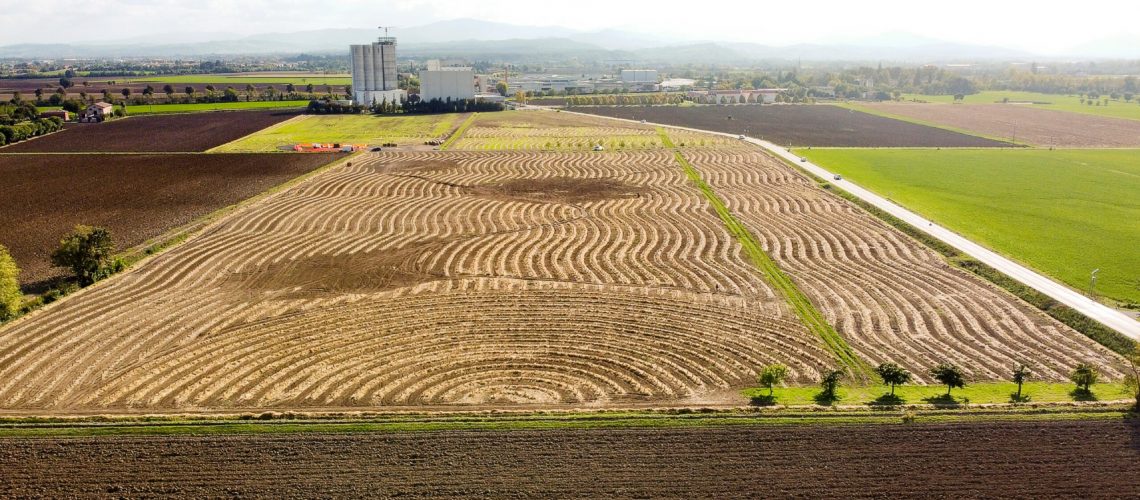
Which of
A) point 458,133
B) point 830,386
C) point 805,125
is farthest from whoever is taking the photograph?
point 805,125

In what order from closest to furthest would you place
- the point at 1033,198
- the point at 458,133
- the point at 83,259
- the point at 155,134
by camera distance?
the point at 83,259
the point at 1033,198
the point at 155,134
the point at 458,133

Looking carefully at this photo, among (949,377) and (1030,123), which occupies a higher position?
(1030,123)

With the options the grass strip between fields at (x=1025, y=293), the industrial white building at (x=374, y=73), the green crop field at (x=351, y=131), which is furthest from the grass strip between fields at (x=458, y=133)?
the grass strip between fields at (x=1025, y=293)

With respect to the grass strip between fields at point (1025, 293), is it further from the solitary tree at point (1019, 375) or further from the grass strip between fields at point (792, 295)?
the grass strip between fields at point (792, 295)

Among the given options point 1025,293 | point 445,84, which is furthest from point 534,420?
point 445,84

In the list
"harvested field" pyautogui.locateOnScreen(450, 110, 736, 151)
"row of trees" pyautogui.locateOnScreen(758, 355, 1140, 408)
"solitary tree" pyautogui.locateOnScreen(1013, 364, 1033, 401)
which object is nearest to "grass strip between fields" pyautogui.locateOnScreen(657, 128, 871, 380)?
"row of trees" pyautogui.locateOnScreen(758, 355, 1140, 408)

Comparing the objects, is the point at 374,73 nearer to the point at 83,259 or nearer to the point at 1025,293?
the point at 83,259

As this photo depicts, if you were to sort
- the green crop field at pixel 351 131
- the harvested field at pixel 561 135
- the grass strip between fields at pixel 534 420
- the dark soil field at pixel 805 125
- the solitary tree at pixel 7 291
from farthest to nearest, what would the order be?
1. the dark soil field at pixel 805 125
2. the green crop field at pixel 351 131
3. the harvested field at pixel 561 135
4. the solitary tree at pixel 7 291
5. the grass strip between fields at pixel 534 420
